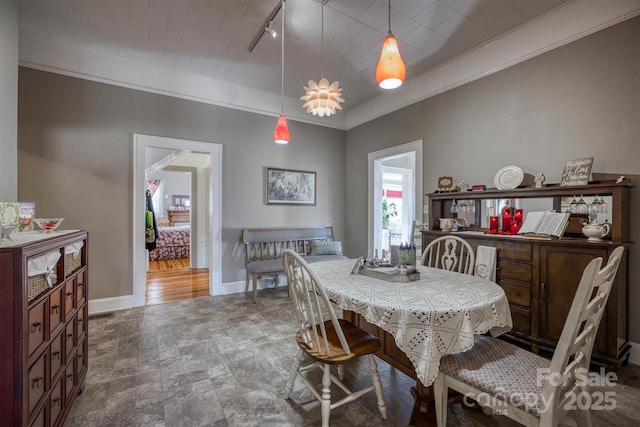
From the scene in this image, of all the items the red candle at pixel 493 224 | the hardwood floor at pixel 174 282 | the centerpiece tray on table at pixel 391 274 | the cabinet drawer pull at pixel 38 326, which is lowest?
the hardwood floor at pixel 174 282

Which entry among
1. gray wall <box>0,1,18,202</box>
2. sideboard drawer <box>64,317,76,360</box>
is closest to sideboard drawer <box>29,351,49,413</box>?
sideboard drawer <box>64,317,76,360</box>

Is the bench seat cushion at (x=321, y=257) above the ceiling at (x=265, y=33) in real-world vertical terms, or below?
below

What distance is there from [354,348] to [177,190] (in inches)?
404

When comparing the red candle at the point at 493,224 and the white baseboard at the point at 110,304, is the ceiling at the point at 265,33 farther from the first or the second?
the white baseboard at the point at 110,304

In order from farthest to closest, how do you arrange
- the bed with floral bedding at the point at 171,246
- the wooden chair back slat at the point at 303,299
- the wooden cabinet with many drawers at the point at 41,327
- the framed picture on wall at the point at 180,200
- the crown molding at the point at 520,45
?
1. the framed picture on wall at the point at 180,200
2. the bed with floral bedding at the point at 171,246
3. the crown molding at the point at 520,45
4. the wooden chair back slat at the point at 303,299
5. the wooden cabinet with many drawers at the point at 41,327

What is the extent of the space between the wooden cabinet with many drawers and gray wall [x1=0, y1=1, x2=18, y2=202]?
2.46 ft

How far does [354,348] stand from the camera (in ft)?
5.10

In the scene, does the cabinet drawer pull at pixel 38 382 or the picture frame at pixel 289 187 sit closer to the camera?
the cabinet drawer pull at pixel 38 382

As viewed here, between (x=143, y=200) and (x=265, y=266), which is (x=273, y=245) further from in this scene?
(x=143, y=200)

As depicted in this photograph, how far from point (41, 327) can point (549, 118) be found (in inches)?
154

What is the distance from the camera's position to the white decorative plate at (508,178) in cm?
272

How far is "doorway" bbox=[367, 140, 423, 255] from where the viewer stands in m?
3.90

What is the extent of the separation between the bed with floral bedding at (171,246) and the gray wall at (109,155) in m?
3.59
